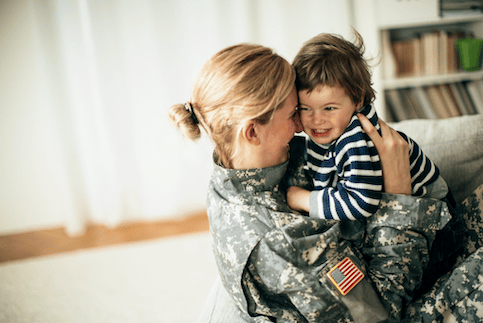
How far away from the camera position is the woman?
34.2 inches

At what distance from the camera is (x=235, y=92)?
878mm

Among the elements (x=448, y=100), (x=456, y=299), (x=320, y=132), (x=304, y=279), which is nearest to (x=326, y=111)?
(x=320, y=132)

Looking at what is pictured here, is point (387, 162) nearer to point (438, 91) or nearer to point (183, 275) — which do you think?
point (183, 275)

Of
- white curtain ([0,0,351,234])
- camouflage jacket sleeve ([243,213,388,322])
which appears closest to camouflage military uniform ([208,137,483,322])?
camouflage jacket sleeve ([243,213,388,322])

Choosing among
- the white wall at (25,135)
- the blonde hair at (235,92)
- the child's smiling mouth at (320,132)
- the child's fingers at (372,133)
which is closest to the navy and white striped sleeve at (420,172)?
the child's fingers at (372,133)

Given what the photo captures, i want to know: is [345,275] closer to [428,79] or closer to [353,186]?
[353,186]

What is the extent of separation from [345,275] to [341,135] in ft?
1.24

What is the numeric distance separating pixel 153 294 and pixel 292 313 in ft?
3.95

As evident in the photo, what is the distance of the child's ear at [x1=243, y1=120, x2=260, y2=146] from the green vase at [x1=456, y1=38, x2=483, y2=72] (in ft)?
6.34

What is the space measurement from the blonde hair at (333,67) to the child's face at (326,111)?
2cm

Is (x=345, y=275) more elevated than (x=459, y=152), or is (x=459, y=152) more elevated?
(x=459, y=152)

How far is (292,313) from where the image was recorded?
0.91 meters

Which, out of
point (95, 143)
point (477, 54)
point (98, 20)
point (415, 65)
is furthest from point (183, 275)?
point (477, 54)

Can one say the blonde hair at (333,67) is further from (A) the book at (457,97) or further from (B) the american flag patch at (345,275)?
(A) the book at (457,97)
